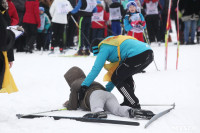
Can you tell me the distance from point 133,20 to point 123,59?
2.49 m

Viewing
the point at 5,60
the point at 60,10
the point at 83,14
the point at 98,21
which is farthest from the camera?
the point at 98,21

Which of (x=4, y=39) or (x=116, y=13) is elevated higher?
(x=4, y=39)

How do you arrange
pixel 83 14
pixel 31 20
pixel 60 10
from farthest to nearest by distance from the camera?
pixel 31 20 → pixel 60 10 → pixel 83 14

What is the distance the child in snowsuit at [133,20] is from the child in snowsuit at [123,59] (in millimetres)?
2386

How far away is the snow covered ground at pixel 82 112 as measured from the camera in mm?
2863

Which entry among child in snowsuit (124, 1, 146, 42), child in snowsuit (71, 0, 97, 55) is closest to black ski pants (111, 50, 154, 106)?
child in snowsuit (124, 1, 146, 42)

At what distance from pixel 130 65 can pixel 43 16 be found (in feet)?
26.0

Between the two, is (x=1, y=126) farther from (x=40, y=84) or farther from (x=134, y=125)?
(x=40, y=84)

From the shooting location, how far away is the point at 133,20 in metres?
5.95

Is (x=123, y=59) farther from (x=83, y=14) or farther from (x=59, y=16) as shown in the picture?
(x=59, y=16)

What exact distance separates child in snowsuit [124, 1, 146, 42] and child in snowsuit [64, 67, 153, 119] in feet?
7.89

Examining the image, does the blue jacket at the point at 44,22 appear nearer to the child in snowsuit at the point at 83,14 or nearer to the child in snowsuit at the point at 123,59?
the child in snowsuit at the point at 83,14

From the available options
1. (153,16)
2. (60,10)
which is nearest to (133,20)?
(60,10)

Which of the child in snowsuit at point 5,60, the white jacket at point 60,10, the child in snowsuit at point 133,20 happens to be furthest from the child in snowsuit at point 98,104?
the white jacket at point 60,10
